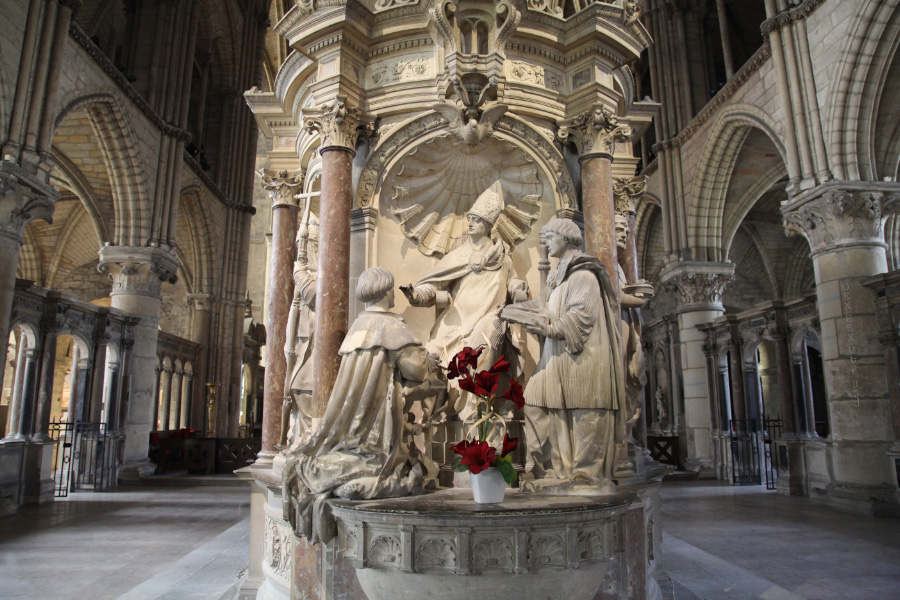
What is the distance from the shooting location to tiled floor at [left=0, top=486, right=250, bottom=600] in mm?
4664

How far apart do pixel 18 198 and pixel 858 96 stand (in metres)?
11.8

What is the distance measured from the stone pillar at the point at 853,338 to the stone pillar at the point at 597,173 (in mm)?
6014

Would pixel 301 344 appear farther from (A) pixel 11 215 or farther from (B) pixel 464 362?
(A) pixel 11 215

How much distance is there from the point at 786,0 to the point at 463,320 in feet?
30.7

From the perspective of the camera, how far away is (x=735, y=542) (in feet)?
20.7

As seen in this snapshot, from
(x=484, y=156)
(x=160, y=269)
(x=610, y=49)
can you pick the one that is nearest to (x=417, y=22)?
(x=484, y=156)

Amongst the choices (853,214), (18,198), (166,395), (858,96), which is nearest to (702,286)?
(853,214)

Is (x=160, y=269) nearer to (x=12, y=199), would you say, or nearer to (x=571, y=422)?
(x=12, y=199)

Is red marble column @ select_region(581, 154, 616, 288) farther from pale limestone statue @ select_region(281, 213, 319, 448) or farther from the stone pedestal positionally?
the stone pedestal

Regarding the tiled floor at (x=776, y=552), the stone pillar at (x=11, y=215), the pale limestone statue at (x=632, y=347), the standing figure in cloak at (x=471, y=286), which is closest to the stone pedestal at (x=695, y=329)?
the tiled floor at (x=776, y=552)

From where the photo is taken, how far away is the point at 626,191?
5605mm

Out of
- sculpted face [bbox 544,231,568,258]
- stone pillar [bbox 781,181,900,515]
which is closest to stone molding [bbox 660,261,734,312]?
stone pillar [bbox 781,181,900,515]

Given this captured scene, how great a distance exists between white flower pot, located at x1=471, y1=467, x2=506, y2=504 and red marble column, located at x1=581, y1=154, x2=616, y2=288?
1868 millimetres

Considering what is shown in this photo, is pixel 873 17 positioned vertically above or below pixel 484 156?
above
